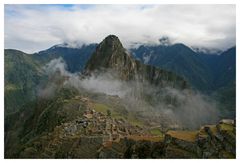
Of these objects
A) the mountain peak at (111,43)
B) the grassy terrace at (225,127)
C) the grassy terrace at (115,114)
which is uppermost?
the mountain peak at (111,43)

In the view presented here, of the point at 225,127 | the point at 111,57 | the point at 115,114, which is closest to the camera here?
the point at 225,127

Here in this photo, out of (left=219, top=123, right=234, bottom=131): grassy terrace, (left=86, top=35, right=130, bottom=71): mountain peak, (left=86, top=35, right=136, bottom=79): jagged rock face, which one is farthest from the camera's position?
(left=86, top=35, right=136, bottom=79): jagged rock face

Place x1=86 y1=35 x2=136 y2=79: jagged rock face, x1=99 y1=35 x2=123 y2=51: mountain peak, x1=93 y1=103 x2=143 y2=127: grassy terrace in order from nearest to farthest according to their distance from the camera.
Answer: x1=93 y1=103 x2=143 y2=127: grassy terrace, x1=86 y1=35 x2=136 y2=79: jagged rock face, x1=99 y1=35 x2=123 y2=51: mountain peak

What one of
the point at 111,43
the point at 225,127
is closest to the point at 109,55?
the point at 111,43

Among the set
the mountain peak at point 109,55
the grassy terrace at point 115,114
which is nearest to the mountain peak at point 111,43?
the mountain peak at point 109,55

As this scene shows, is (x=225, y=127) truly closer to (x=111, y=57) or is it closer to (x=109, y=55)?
(x=111, y=57)

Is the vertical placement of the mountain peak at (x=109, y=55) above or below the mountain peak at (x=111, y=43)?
below

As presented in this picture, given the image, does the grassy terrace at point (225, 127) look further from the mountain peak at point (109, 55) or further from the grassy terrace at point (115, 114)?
the mountain peak at point (109, 55)

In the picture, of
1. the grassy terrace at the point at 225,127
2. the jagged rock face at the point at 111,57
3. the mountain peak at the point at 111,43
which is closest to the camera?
the grassy terrace at the point at 225,127

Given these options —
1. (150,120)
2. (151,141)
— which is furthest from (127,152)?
(150,120)

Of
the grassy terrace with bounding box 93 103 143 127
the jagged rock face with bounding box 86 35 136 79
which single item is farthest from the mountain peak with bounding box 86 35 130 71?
the grassy terrace with bounding box 93 103 143 127

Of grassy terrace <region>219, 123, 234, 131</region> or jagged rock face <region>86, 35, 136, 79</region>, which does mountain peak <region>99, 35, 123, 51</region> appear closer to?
jagged rock face <region>86, 35, 136, 79</region>
